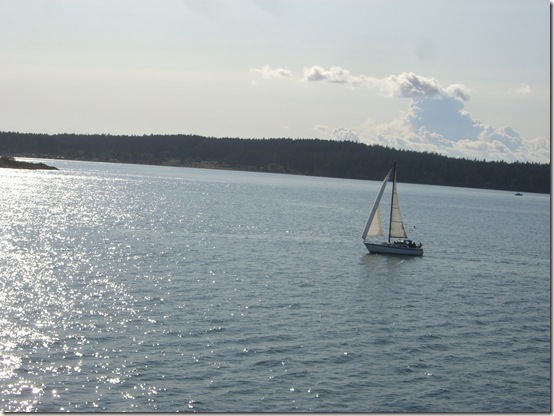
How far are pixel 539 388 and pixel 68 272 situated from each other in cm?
3102

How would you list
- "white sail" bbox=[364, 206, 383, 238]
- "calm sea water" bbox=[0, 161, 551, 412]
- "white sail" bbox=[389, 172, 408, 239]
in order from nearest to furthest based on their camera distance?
"calm sea water" bbox=[0, 161, 551, 412] < "white sail" bbox=[364, 206, 383, 238] < "white sail" bbox=[389, 172, 408, 239]

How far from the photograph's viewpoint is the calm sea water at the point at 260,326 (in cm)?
2780

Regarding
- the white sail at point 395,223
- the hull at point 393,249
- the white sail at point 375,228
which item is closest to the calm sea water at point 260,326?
the hull at point 393,249

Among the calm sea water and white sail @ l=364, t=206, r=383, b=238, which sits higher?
white sail @ l=364, t=206, r=383, b=238

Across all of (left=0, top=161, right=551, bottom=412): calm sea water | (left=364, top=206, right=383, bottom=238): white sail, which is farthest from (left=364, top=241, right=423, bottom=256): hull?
(left=0, top=161, right=551, bottom=412): calm sea water

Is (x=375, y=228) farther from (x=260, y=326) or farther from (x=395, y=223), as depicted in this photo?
(x=260, y=326)

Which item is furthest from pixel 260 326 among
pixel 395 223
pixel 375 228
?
pixel 395 223

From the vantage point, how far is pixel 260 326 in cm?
3669

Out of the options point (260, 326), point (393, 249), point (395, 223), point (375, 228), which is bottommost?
point (260, 326)

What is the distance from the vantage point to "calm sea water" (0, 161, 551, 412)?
27.8 metres

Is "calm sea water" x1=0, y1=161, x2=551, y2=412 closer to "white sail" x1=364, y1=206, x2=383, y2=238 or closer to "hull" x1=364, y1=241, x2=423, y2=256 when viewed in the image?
"hull" x1=364, y1=241, x2=423, y2=256

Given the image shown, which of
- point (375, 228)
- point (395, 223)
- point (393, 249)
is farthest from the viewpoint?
point (395, 223)

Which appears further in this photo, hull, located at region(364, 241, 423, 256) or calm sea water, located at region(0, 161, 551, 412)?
hull, located at region(364, 241, 423, 256)

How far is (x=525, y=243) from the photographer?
305ft
